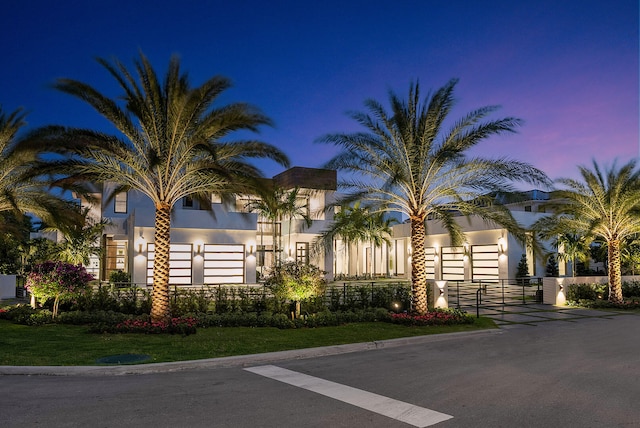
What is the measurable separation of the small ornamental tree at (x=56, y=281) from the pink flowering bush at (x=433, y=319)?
9.26 metres

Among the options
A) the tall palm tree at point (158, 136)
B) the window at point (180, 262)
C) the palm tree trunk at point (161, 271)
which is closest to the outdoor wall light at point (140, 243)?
the window at point (180, 262)

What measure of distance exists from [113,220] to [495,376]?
28786 millimetres

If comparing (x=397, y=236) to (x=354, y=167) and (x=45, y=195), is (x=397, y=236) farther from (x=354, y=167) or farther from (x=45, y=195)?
(x=45, y=195)

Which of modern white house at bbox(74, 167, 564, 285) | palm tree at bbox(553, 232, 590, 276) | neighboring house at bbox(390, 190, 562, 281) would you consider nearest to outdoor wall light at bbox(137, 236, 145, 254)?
modern white house at bbox(74, 167, 564, 285)

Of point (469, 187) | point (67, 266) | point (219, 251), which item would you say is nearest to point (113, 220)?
point (219, 251)

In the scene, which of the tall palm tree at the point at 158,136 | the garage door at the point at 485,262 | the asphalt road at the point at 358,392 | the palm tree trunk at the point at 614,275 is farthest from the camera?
the garage door at the point at 485,262

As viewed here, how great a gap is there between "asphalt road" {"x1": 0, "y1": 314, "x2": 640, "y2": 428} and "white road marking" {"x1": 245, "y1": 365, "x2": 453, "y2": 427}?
50mm

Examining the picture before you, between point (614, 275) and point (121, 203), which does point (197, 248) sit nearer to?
point (121, 203)

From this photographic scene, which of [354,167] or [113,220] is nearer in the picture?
[354,167]

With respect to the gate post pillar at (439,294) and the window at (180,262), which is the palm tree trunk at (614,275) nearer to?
the gate post pillar at (439,294)

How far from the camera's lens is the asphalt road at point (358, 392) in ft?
19.6

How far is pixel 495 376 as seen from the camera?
Answer: 8438 mm

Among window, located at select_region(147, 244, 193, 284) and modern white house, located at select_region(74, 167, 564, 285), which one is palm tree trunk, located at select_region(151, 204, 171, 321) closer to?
modern white house, located at select_region(74, 167, 564, 285)

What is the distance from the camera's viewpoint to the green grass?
989 centimetres
